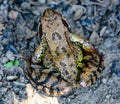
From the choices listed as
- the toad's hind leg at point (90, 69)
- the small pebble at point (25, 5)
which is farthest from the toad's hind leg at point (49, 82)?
the small pebble at point (25, 5)

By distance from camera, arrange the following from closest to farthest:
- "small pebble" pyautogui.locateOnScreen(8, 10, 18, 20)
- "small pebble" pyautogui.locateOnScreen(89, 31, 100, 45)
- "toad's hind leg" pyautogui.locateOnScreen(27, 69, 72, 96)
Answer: "toad's hind leg" pyautogui.locateOnScreen(27, 69, 72, 96) < "small pebble" pyautogui.locateOnScreen(89, 31, 100, 45) < "small pebble" pyautogui.locateOnScreen(8, 10, 18, 20)

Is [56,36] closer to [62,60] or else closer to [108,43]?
[62,60]

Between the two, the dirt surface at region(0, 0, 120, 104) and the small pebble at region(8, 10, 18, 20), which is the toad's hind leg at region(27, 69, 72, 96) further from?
the small pebble at region(8, 10, 18, 20)

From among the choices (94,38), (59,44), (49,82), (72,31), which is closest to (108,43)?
(94,38)

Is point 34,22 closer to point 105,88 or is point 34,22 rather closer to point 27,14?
point 27,14

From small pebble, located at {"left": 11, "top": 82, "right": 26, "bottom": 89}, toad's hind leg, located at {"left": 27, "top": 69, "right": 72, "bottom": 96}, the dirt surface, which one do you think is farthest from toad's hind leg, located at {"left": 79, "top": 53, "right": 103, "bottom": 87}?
small pebble, located at {"left": 11, "top": 82, "right": 26, "bottom": 89}
